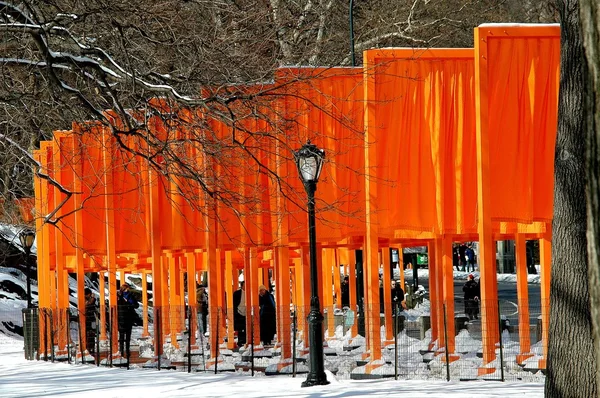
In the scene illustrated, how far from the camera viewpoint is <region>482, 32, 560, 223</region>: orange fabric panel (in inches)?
767

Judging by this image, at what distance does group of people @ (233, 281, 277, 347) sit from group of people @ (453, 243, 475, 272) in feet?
150

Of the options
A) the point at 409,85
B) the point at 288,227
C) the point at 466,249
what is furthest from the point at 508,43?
the point at 466,249

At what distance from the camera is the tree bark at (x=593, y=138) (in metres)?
4.03

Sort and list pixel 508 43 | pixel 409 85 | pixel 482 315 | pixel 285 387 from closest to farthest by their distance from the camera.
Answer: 1. pixel 285 387
2. pixel 482 315
3. pixel 508 43
4. pixel 409 85

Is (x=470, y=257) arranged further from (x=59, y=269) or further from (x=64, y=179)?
(x=59, y=269)

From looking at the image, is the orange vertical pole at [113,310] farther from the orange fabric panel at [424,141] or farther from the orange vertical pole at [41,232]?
the orange fabric panel at [424,141]

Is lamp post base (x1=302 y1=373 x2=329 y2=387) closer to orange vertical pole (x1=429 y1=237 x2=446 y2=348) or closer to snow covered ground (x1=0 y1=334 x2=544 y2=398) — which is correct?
snow covered ground (x1=0 y1=334 x2=544 y2=398)

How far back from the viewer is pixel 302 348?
83.9 feet

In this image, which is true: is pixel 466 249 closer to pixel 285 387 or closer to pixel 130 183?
pixel 130 183

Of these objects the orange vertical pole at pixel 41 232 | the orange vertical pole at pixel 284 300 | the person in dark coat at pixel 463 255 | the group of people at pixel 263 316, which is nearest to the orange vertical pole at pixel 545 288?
the orange vertical pole at pixel 284 300

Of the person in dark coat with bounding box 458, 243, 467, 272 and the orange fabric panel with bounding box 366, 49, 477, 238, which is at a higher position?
the orange fabric panel with bounding box 366, 49, 477, 238

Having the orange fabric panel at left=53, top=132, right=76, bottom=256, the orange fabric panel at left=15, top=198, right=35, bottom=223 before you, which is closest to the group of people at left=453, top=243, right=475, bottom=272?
the orange fabric panel at left=15, top=198, right=35, bottom=223

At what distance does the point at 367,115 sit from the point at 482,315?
167 inches

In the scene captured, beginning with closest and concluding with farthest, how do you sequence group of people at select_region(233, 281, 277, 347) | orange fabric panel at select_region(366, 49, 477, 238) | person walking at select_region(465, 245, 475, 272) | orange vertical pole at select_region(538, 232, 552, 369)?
orange vertical pole at select_region(538, 232, 552, 369), orange fabric panel at select_region(366, 49, 477, 238), group of people at select_region(233, 281, 277, 347), person walking at select_region(465, 245, 475, 272)
